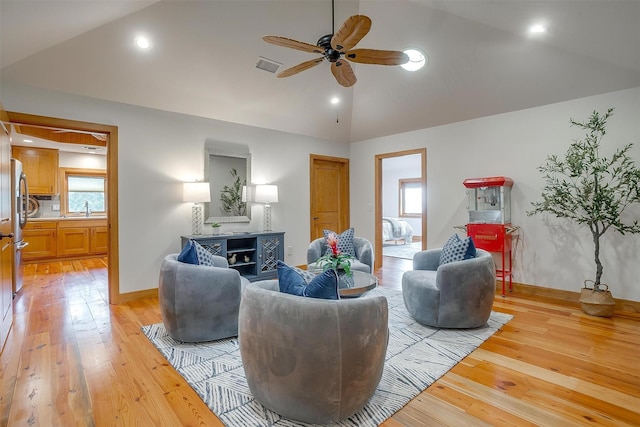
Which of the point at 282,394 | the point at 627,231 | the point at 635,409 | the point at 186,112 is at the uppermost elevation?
the point at 186,112

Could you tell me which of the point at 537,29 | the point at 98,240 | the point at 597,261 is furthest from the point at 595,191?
the point at 98,240

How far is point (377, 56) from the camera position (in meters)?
2.68

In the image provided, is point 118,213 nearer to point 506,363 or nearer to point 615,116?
point 506,363

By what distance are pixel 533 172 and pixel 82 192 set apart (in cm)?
950

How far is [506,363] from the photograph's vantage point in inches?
96.7

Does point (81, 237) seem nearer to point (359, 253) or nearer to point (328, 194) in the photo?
point (328, 194)

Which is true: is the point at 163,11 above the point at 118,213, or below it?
above

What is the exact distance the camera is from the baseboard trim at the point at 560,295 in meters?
3.57

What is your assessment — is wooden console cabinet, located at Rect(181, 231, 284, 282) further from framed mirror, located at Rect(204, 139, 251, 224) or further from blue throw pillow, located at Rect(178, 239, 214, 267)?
blue throw pillow, located at Rect(178, 239, 214, 267)

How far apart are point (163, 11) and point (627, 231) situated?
5458mm

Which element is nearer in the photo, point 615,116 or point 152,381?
point 152,381

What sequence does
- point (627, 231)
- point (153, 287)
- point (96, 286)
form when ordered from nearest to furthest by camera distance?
1. point (627, 231)
2. point (153, 287)
3. point (96, 286)

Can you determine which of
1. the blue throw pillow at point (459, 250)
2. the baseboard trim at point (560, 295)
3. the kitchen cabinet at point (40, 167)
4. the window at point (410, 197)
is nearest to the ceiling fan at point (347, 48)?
the blue throw pillow at point (459, 250)

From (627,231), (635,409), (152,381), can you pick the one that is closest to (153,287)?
(152,381)
